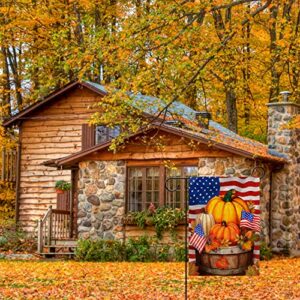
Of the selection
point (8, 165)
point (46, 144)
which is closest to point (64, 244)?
point (46, 144)

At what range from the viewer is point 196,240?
36.8 feet

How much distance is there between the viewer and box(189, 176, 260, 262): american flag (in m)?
11.1

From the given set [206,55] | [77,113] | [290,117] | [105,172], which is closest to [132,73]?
[206,55]

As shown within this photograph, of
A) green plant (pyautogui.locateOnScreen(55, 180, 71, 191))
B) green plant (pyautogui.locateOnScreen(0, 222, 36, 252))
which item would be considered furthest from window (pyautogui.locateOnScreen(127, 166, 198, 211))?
green plant (pyautogui.locateOnScreen(55, 180, 71, 191))

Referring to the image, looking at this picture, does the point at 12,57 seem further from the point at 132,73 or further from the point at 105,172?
the point at 132,73

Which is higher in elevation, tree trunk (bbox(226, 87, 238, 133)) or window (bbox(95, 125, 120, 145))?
tree trunk (bbox(226, 87, 238, 133))

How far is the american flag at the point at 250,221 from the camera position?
36.1 feet

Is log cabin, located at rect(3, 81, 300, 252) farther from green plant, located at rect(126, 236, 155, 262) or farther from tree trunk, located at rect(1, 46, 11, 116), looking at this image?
tree trunk, located at rect(1, 46, 11, 116)

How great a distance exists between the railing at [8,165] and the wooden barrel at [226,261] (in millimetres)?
18879

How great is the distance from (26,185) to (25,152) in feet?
3.97

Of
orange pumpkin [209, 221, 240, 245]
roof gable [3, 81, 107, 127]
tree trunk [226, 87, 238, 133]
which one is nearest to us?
orange pumpkin [209, 221, 240, 245]

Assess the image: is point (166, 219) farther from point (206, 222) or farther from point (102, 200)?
point (206, 222)

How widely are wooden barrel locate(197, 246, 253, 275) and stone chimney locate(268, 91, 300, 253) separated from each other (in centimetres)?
1194

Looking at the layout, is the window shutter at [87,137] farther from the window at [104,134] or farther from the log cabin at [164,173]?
the log cabin at [164,173]
